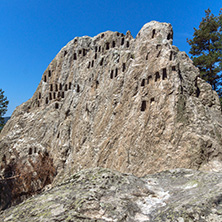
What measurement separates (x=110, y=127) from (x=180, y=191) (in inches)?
577

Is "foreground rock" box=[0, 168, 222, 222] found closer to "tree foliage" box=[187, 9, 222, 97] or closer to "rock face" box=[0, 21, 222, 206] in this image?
"rock face" box=[0, 21, 222, 206]

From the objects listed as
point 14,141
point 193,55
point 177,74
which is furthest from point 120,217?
point 193,55

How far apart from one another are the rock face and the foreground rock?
8797mm

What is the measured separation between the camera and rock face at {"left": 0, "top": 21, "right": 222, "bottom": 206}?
1577cm

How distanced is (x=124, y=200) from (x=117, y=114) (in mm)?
15170

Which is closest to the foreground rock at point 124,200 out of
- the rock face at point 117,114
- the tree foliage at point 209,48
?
the rock face at point 117,114

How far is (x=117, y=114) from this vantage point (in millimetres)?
20453

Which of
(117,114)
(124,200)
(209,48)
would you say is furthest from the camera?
(209,48)

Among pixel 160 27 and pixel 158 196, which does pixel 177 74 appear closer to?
pixel 160 27

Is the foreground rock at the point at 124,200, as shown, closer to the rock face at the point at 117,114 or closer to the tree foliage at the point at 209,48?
the rock face at the point at 117,114

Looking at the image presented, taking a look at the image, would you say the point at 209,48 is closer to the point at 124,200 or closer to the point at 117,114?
the point at 117,114

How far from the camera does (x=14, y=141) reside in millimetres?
28547

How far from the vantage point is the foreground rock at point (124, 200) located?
468 cm

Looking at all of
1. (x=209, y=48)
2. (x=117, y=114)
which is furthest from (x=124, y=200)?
(x=209, y=48)
